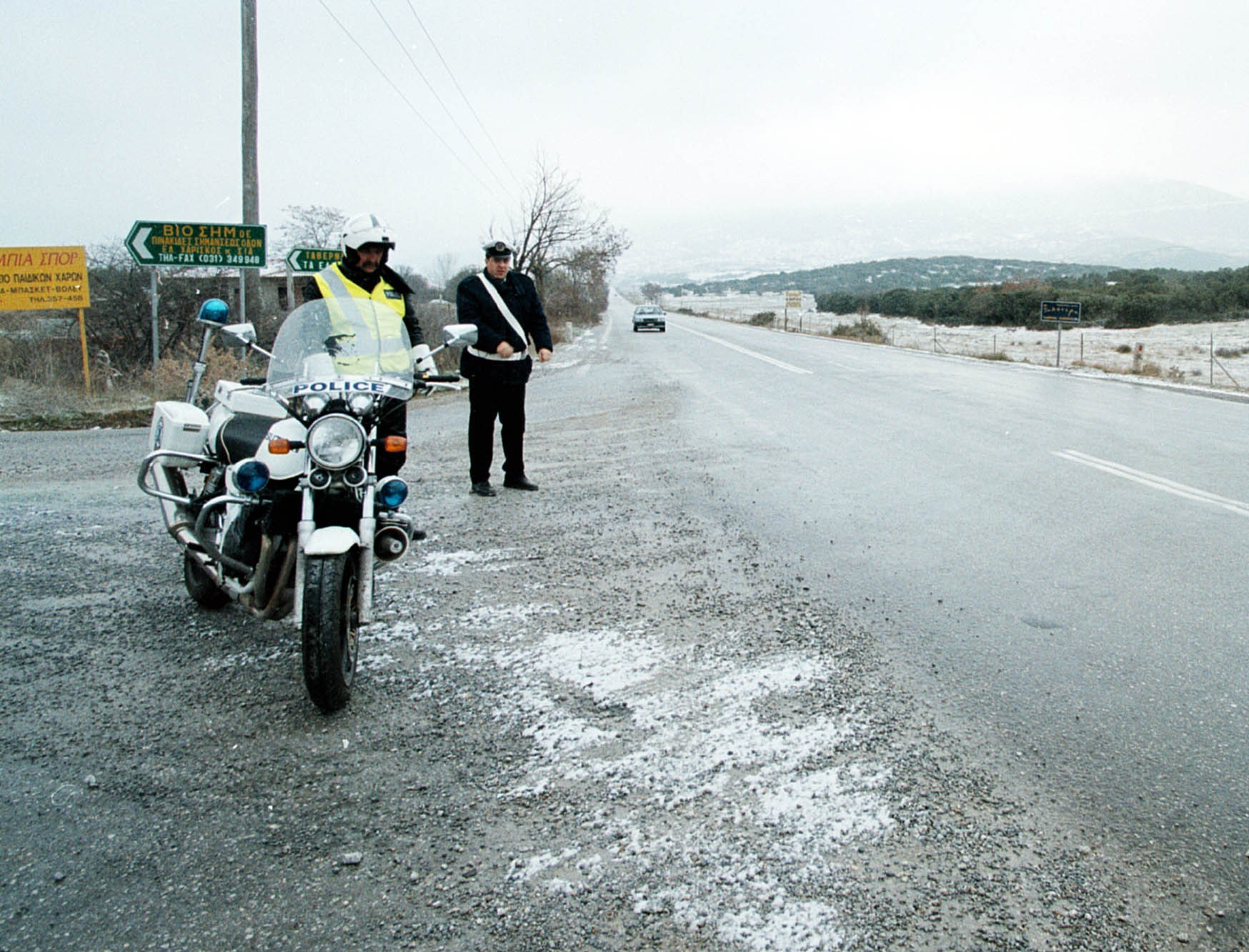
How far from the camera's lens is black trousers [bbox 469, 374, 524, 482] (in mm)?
7316

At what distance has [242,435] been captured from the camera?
417 centimetres

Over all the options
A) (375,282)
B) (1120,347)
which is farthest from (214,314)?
(1120,347)

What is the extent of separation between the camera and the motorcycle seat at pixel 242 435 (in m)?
4.12

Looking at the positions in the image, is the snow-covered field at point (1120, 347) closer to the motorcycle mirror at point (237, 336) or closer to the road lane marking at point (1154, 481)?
the road lane marking at point (1154, 481)

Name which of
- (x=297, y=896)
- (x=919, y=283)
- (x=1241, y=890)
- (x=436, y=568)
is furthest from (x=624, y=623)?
(x=919, y=283)

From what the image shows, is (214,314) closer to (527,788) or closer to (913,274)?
(527,788)

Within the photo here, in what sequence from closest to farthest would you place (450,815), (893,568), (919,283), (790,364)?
(450,815), (893,568), (790,364), (919,283)

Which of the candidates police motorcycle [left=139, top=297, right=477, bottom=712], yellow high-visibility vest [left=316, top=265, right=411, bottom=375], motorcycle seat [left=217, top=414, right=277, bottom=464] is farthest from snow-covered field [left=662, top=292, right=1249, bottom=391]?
motorcycle seat [left=217, top=414, right=277, bottom=464]

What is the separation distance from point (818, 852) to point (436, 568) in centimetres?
319

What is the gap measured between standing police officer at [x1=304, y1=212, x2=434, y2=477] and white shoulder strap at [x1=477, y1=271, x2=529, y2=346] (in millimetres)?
2325

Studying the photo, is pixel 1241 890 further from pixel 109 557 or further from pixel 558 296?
pixel 558 296

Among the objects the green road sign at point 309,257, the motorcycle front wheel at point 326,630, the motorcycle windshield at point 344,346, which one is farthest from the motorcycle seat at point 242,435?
the green road sign at point 309,257

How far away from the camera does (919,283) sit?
461 ft

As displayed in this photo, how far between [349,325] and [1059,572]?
3.96 meters
